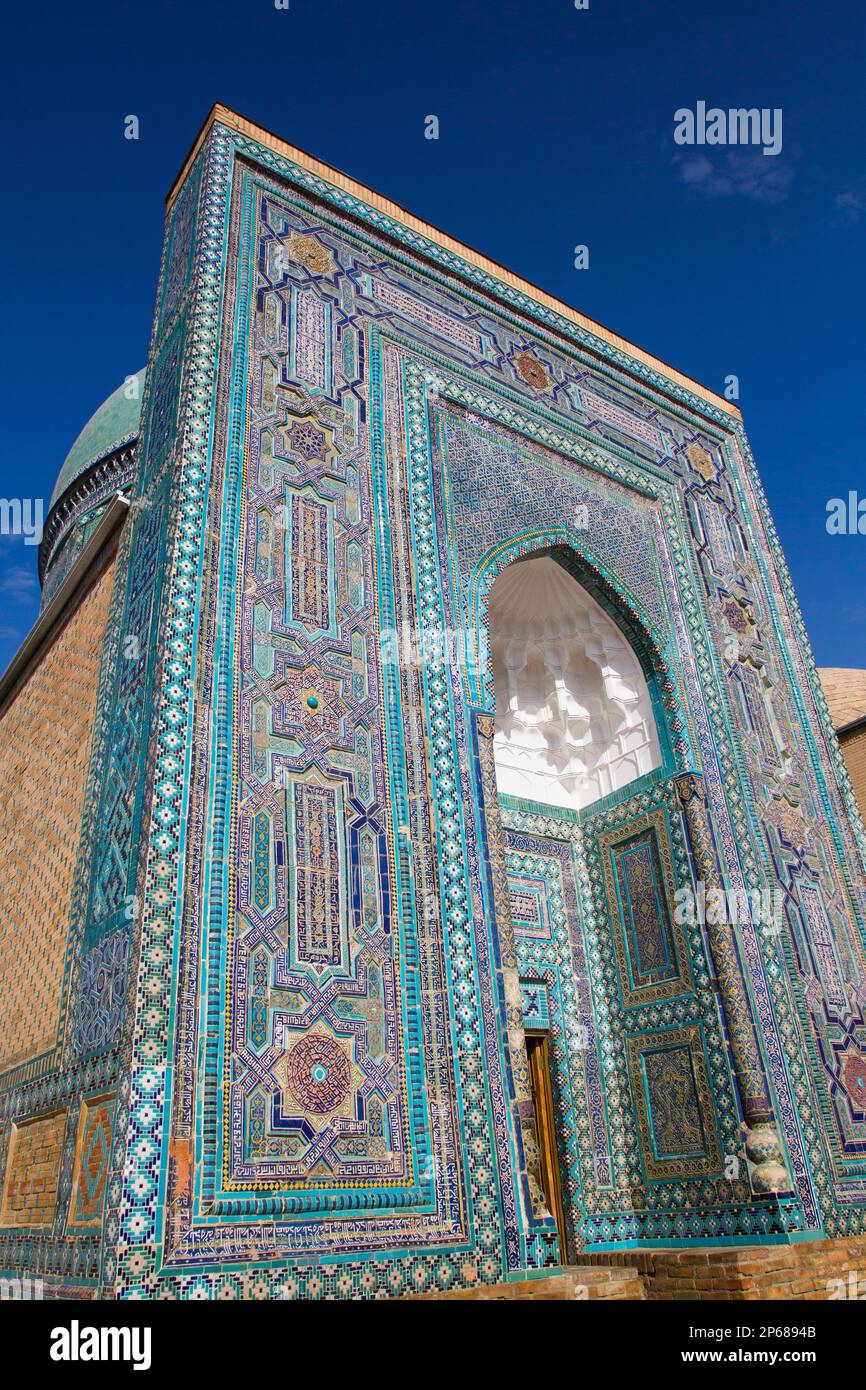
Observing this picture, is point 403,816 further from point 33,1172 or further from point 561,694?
point 561,694

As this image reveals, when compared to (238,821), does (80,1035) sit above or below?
below

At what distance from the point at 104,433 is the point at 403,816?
30.3 feet

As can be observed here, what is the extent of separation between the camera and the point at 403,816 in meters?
4.96

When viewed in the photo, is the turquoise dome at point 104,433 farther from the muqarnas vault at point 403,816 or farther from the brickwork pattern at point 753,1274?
the brickwork pattern at point 753,1274

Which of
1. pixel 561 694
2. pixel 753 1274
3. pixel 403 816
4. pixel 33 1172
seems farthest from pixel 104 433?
pixel 753 1274

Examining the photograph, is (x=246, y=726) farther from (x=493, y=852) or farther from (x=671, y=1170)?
(x=671, y=1170)

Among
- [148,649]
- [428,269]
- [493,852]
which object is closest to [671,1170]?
→ [493,852]

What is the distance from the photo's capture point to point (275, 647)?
493 centimetres

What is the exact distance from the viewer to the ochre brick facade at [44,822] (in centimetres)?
538

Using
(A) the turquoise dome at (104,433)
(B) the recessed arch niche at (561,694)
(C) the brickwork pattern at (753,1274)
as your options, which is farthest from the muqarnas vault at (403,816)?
(A) the turquoise dome at (104,433)

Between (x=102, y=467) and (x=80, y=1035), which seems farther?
(x=102, y=467)

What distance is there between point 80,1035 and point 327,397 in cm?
369

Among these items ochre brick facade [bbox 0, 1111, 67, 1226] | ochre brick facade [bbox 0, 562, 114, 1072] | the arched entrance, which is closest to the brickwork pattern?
the arched entrance

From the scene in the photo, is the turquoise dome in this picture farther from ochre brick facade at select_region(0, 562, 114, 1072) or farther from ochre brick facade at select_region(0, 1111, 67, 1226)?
ochre brick facade at select_region(0, 1111, 67, 1226)
